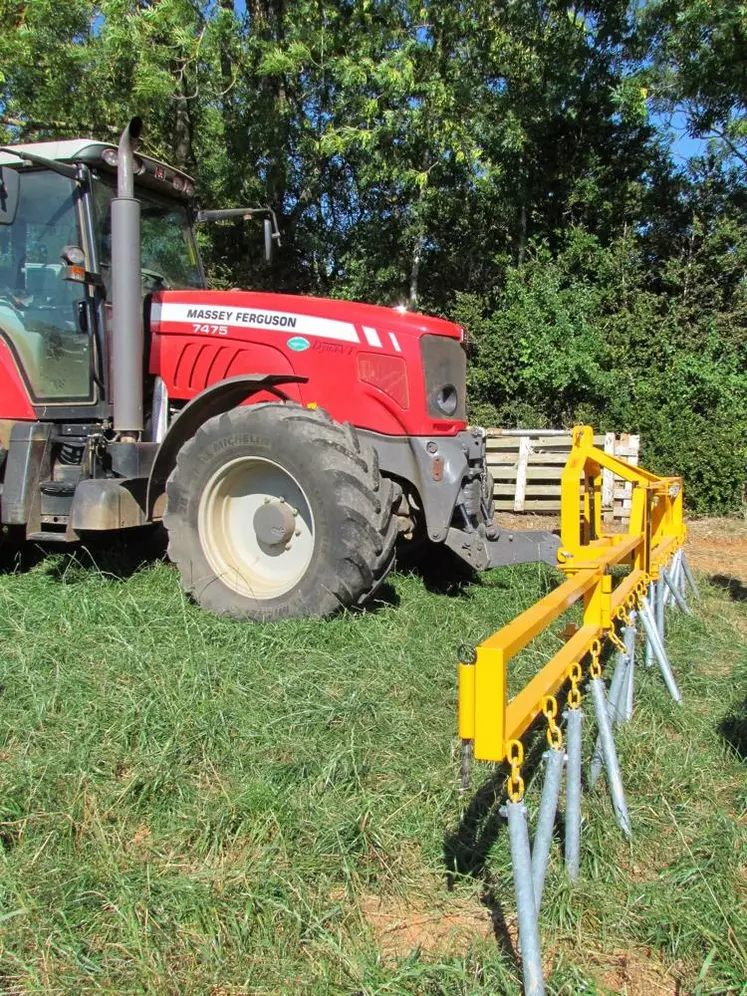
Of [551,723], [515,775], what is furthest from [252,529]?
[515,775]

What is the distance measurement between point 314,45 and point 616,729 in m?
11.4

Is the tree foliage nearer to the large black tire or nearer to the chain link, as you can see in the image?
the large black tire

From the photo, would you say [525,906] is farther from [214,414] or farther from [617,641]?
[214,414]

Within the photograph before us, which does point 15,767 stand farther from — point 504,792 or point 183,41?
point 183,41

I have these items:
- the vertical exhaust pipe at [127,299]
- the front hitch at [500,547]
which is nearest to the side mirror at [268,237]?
the vertical exhaust pipe at [127,299]

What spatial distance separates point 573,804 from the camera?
7.73ft

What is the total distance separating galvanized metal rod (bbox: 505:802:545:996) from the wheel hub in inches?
123

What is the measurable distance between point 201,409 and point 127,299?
0.84 meters

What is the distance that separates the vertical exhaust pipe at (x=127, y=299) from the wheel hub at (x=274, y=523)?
1104 millimetres

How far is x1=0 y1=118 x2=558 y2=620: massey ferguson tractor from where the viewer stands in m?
4.57

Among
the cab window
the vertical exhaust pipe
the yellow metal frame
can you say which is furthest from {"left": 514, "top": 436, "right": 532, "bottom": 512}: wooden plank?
the cab window

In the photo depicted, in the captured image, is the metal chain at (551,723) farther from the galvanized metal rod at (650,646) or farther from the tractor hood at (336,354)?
the tractor hood at (336,354)

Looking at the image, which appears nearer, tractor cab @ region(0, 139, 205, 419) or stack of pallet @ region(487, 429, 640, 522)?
tractor cab @ region(0, 139, 205, 419)

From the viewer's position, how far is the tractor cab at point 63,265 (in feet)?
17.0
